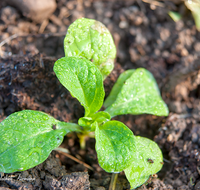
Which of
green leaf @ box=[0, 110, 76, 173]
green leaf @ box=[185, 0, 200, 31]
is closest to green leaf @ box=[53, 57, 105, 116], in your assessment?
green leaf @ box=[0, 110, 76, 173]

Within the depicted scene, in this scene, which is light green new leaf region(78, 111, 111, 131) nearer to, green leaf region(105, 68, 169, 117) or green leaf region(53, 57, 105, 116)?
green leaf region(53, 57, 105, 116)

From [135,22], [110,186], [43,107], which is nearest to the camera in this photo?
[110,186]

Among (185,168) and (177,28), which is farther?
(177,28)

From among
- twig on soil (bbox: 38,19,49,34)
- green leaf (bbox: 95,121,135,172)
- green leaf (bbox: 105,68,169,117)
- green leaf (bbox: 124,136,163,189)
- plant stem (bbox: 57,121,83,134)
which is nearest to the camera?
green leaf (bbox: 95,121,135,172)

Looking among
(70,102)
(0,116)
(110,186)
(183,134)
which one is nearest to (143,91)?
(183,134)

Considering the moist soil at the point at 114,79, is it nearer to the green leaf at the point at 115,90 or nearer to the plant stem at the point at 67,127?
the green leaf at the point at 115,90

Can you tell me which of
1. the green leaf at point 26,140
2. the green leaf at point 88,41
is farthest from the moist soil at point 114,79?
the green leaf at point 88,41

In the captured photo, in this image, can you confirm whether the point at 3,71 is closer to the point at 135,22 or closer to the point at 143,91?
the point at 143,91
